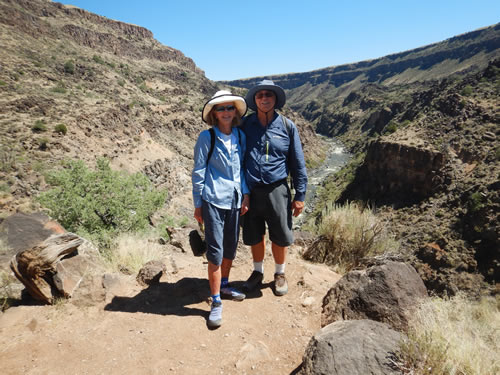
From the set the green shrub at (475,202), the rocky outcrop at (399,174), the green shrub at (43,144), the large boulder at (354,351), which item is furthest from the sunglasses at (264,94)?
the rocky outcrop at (399,174)

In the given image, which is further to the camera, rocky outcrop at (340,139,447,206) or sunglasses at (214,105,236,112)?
rocky outcrop at (340,139,447,206)

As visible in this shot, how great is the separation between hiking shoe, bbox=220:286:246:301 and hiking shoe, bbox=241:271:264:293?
191mm

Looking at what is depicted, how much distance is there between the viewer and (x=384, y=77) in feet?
472

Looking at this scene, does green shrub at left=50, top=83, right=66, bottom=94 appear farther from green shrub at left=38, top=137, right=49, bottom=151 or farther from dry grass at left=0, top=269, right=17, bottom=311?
dry grass at left=0, top=269, right=17, bottom=311

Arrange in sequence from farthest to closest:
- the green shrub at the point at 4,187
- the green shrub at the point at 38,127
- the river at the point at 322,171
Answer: the river at the point at 322,171 < the green shrub at the point at 38,127 < the green shrub at the point at 4,187

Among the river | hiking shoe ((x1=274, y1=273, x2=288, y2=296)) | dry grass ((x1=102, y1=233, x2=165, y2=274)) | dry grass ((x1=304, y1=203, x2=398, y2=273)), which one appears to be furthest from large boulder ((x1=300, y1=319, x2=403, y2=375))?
the river

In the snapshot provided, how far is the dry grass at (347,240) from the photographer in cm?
477

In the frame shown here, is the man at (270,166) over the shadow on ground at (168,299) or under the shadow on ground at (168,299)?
over

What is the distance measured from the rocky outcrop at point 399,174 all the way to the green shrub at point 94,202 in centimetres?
2405

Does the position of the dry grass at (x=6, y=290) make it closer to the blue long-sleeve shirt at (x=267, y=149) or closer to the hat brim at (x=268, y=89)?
the blue long-sleeve shirt at (x=267, y=149)

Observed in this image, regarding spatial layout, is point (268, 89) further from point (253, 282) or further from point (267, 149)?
point (253, 282)

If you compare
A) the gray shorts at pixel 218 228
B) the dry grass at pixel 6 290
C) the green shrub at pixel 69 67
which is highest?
the green shrub at pixel 69 67

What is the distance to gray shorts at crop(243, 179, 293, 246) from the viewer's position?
3014mm

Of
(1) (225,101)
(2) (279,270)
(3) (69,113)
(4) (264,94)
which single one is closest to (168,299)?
(2) (279,270)
